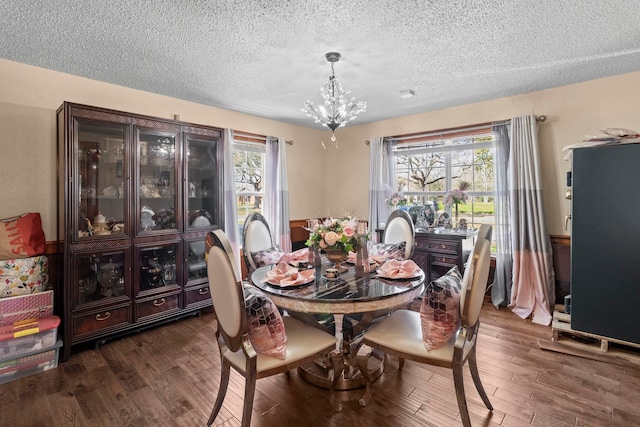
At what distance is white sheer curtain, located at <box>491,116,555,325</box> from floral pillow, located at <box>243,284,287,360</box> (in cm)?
291

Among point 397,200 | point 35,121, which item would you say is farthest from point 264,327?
point 397,200

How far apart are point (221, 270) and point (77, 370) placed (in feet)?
5.78

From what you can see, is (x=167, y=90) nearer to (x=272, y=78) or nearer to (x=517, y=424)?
(x=272, y=78)

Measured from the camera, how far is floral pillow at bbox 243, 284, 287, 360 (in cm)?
158

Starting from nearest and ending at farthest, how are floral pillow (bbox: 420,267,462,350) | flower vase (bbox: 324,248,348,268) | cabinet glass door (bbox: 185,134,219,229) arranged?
1. floral pillow (bbox: 420,267,462,350)
2. flower vase (bbox: 324,248,348,268)
3. cabinet glass door (bbox: 185,134,219,229)

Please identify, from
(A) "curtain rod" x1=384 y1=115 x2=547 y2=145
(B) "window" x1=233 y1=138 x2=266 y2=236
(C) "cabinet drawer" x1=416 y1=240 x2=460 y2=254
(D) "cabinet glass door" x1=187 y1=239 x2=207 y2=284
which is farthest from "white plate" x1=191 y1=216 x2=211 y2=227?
(A) "curtain rod" x1=384 y1=115 x2=547 y2=145

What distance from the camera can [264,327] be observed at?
159 cm

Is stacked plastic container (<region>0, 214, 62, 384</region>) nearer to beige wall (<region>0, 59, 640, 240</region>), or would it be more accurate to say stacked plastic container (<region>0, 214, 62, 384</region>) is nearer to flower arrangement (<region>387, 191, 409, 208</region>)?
beige wall (<region>0, 59, 640, 240</region>)

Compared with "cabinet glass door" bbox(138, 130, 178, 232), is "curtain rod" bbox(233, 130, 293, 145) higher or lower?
higher

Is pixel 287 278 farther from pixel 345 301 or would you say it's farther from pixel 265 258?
pixel 265 258

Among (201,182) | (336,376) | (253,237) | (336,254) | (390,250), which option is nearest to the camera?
(336,376)

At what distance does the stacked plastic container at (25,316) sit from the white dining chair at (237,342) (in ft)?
5.23

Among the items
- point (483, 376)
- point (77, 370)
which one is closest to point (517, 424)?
point (483, 376)

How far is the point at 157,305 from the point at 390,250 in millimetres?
2357
